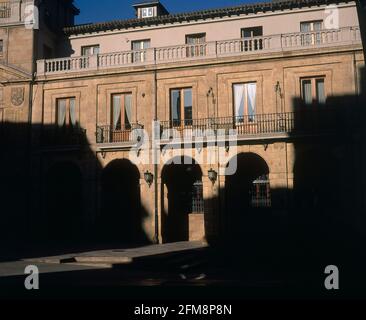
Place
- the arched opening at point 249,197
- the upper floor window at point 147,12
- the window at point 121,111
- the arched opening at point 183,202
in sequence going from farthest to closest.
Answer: the upper floor window at point 147,12
the window at point 121,111
the arched opening at point 183,202
the arched opening at point 249,197

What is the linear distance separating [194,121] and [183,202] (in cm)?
460

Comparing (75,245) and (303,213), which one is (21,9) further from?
(303,213)

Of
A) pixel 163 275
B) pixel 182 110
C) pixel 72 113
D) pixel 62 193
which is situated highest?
pixel 72 113

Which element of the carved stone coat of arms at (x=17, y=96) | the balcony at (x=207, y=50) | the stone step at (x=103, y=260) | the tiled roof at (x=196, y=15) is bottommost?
the stone step at (x=103, y=260)

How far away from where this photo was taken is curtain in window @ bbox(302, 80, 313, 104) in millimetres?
20328

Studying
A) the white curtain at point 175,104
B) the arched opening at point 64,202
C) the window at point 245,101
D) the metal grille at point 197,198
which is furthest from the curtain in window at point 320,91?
the arched opening at point 64,202

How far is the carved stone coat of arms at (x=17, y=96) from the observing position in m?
23.7

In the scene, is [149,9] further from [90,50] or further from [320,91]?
[320,91]

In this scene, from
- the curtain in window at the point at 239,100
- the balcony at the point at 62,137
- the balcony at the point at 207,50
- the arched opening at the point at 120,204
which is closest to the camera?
the balcony at the point at 207,50

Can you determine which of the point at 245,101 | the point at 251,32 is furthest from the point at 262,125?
the point at 251,32

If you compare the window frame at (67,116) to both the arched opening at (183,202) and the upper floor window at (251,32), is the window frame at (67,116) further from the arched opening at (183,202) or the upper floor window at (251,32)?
the upper floor window at (251,32)

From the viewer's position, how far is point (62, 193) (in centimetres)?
2423
